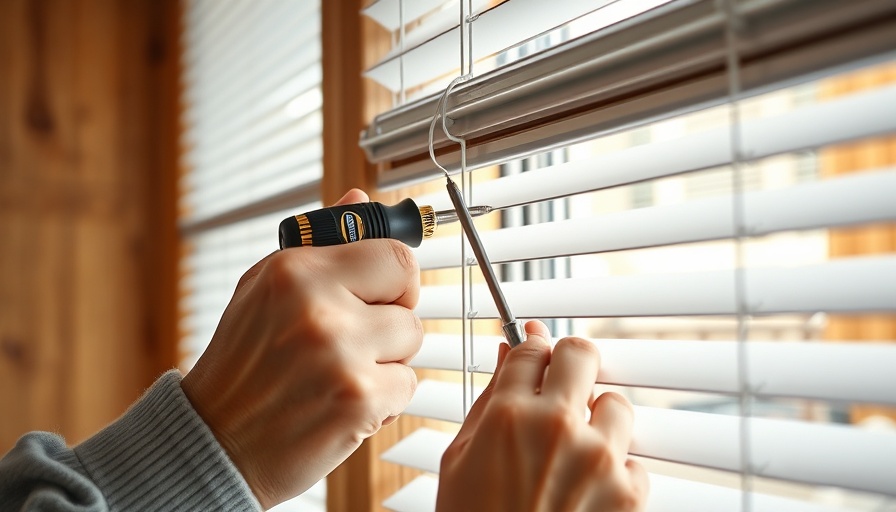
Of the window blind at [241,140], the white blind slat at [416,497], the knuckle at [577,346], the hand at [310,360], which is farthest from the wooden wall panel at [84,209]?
the knuckle at [577,346]

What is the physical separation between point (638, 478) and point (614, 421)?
0.04m

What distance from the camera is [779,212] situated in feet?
1.46

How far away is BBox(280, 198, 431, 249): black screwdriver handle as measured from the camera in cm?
58

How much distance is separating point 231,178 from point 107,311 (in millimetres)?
517

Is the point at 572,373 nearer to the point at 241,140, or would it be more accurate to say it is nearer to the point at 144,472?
the point at 144,472

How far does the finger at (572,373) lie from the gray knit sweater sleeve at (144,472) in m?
0.28

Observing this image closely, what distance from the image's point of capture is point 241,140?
1341mm

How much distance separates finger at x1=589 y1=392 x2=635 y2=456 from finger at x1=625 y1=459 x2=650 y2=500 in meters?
0.01

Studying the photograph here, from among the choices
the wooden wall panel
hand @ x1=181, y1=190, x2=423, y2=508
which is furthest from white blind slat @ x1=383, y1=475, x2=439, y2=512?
the wooden wall panel

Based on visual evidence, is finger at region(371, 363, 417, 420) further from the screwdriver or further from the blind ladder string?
the blind ladder string

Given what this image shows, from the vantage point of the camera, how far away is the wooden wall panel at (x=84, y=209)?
156 centimetres

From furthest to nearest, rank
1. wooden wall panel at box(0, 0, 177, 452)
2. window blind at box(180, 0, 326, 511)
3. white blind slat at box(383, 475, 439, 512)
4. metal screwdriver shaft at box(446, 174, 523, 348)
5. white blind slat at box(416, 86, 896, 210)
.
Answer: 1. wooden wall panel at box(0, 0, 177, 452)
2. window blind at box(180, 0, 326, 511)
3. white blind slat at box(383, 475, 439, 512)
4. metal screwdriver shaft at box(446, 174, 523, 348)
5. white blind slat at box(416, 86, 896, 210)

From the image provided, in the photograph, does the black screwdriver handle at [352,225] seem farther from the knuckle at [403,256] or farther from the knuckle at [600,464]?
the knuckle at [600,464]

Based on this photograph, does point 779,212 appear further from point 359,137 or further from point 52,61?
point 52,61
